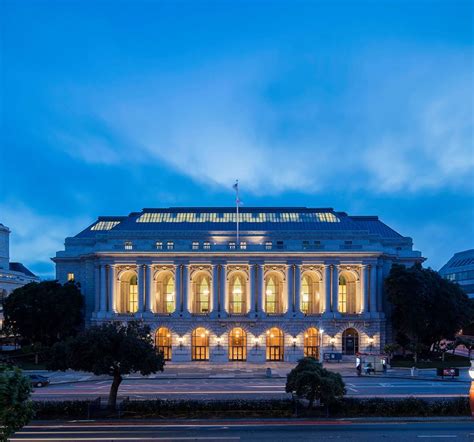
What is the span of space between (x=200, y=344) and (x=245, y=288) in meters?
12.7

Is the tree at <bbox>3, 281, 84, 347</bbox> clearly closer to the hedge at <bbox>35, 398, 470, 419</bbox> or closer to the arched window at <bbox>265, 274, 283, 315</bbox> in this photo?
the arched window at <bbox>265, 274, 283, 315</bbox>

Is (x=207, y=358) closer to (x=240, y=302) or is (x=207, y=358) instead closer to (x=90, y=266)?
(x=240, y=302)

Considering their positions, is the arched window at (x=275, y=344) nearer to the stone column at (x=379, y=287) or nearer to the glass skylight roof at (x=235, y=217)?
the stone column at (x=379, y=287)

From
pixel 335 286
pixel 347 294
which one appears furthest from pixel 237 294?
pixel 347 294

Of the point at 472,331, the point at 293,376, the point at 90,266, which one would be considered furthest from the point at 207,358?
the point at 472,331

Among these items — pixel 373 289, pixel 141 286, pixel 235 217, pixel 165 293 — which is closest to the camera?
pixel 373 289

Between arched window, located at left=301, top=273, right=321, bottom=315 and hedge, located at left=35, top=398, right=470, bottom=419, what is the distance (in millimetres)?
53377

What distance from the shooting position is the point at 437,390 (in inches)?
2206

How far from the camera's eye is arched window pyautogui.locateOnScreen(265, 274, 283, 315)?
9600cm

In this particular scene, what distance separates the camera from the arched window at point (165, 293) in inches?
3814

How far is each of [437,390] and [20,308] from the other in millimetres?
66436

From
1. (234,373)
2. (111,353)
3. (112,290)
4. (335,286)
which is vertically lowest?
(234,373)

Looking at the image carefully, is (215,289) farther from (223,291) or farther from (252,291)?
(252,291)

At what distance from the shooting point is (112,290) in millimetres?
94250
